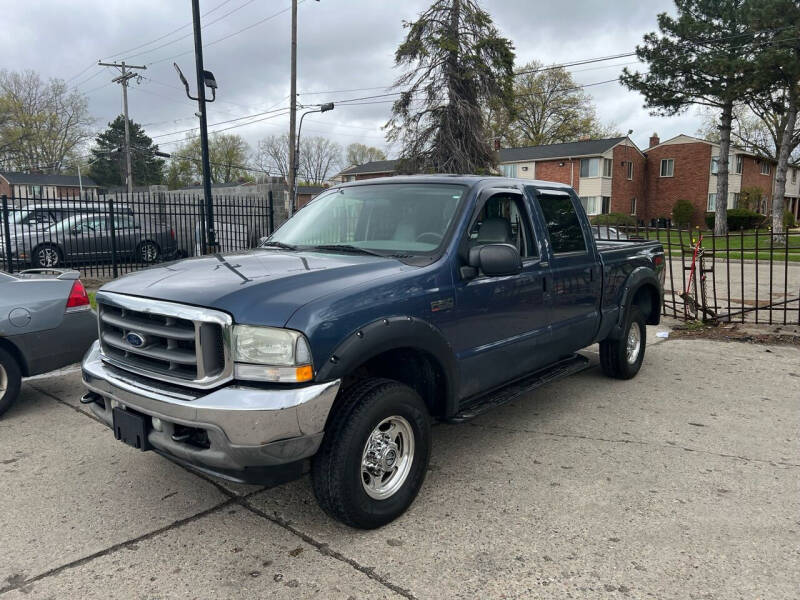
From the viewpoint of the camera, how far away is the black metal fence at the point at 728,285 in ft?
27.8

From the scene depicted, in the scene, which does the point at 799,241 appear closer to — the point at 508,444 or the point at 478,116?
the point at 478,116

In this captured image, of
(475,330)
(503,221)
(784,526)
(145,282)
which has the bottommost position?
(784,526)

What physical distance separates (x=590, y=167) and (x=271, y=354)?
153 ft

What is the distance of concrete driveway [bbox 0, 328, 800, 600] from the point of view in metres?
2.69

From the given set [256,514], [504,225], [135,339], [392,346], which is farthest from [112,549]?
[504,225]

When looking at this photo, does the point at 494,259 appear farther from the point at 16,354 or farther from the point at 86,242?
the point at 86,242

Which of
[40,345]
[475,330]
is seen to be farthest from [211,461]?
[40,345]

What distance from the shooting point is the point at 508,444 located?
436cm

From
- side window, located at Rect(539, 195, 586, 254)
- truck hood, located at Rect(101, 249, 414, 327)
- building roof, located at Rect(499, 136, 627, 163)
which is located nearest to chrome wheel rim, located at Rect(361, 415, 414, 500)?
truck hood, located at Rect(101, 249, 414, 327)

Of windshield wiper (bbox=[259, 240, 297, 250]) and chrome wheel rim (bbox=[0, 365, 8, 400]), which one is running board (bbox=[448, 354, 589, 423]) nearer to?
windshield wiper (bbox=[259, 240, 297, 250])

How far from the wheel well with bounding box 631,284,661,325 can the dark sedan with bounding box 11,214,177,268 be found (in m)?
11.3

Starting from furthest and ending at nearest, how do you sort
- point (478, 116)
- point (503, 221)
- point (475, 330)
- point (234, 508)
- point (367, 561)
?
1. point (478, 116)
2. point (503, 221)
3. point (475, 330)
4. point (234, 508)
5. point (367, 561)

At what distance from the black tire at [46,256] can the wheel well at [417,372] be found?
43.1ft

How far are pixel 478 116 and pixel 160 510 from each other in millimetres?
22804
